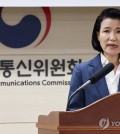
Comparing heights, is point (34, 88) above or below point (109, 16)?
below

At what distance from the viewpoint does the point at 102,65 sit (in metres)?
2.14

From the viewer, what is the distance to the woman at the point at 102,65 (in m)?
2.01

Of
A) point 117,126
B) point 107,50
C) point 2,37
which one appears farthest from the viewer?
point 2,37

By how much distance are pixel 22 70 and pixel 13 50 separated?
0.20 m

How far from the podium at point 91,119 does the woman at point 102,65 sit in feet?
1.46

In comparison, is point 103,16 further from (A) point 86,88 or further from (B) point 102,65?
(A) point 86,88

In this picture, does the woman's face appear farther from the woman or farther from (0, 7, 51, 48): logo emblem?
(0, 7, 51, 48): logo emblem

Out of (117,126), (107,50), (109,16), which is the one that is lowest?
(117,126)

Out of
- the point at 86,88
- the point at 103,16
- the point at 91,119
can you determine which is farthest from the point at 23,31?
the point at 91,119

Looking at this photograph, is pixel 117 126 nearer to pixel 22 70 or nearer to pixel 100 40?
pixel 100 40

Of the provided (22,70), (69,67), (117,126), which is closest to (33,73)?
(22,70)

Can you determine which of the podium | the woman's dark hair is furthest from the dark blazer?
the podium

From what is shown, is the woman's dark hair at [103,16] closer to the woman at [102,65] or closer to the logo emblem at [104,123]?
the woman at [102,65]

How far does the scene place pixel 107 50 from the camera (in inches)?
84.1
